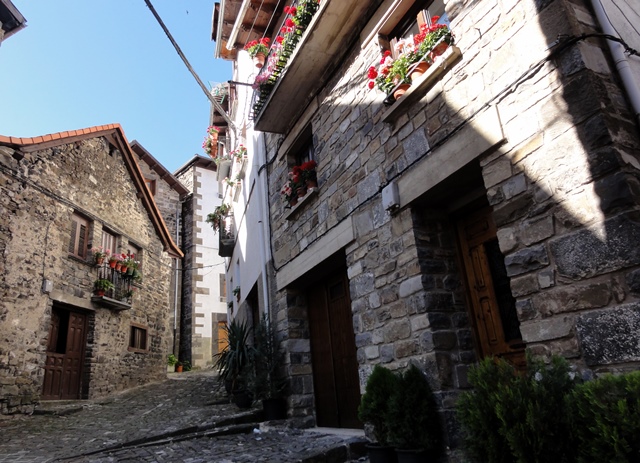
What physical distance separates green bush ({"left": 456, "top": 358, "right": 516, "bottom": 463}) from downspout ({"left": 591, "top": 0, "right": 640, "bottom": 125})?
1.61 meters

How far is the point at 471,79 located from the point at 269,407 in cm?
465

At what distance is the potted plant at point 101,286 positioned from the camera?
35.6 ft

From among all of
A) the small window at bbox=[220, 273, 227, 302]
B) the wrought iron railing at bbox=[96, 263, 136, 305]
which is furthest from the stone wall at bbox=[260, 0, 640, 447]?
the small window at bbox=[220, 273, 227, 302]

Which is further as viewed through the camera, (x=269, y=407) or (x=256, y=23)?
(x=256, y=23)

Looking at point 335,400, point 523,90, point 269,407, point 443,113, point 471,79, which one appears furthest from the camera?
point 269,407

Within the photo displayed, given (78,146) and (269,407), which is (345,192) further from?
(78,146)

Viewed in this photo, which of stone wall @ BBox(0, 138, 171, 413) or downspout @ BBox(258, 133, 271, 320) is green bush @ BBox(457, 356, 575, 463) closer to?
downspout @ BBox(258, 133, 271, 320)

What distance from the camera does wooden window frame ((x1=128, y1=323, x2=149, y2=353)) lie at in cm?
1226

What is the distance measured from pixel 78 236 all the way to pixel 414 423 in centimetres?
998

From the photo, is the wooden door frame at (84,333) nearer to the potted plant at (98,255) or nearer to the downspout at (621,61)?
the potted plant at (98,255)

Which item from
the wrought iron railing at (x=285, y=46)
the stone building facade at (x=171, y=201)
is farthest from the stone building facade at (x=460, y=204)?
the stone building facade at (x=171, y=201)

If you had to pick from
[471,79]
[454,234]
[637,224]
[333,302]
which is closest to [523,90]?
[471,79]

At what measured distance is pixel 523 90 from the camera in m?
2.87

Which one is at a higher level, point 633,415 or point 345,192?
point 345,192
